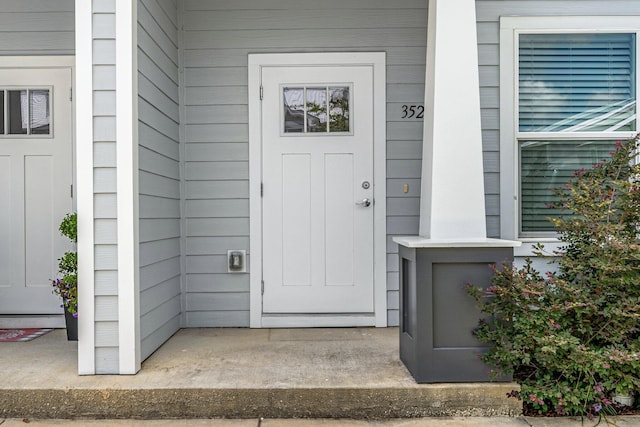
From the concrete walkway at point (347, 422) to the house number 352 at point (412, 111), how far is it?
6.84 feet

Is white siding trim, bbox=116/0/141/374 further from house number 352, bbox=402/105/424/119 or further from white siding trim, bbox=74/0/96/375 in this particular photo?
house number 352, bbox=402/105/424/119

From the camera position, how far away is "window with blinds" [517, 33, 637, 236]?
11.6 feet

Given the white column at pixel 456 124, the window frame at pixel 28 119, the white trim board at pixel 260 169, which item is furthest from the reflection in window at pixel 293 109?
the window frame at pixel 28 119

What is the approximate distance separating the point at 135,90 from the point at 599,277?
99.4 inches

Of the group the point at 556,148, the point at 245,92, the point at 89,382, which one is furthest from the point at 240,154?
the point at 556,148

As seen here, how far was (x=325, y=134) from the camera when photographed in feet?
12.5

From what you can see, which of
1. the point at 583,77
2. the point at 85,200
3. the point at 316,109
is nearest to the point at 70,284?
the point at 85,200

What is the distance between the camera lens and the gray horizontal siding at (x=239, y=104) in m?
3.80

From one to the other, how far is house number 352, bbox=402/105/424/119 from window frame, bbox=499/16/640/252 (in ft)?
1.86

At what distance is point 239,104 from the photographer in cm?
383

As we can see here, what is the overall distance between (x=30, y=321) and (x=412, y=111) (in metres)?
3.09

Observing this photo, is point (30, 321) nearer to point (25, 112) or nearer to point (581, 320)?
A: point (25, 112)

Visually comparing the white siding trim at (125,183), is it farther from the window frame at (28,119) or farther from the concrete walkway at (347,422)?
the window frame at (28,119)

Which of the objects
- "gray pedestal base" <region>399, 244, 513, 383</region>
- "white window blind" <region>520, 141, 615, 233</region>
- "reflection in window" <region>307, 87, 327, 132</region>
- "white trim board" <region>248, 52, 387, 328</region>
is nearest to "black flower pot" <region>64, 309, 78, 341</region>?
"white trim board" <region>248, 52, 387, 328</region>
